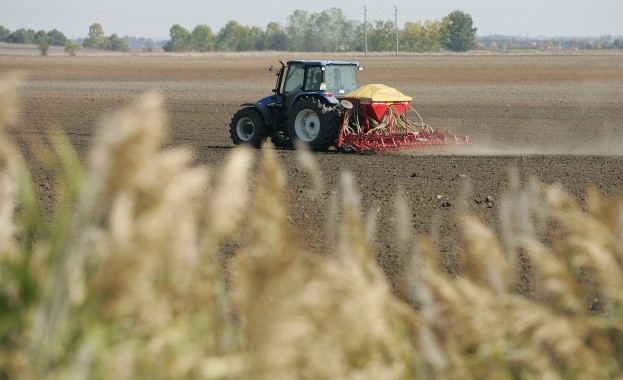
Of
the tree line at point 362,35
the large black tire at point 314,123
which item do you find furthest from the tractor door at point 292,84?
the tree line at point 362,35

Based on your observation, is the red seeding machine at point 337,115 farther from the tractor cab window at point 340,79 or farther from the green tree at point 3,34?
the green tree at point 3,34

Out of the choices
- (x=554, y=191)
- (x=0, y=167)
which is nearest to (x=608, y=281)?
(x=554, y=191)

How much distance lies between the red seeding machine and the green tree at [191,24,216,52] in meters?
177

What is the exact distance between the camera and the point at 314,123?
53.9 feet

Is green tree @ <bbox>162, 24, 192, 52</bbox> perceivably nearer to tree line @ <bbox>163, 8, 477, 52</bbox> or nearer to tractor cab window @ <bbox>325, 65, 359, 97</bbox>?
tree line @ <bbox>163, 8, 477, 52</bbox>

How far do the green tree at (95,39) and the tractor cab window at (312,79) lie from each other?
170 metres

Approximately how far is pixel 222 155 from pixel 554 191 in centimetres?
1346

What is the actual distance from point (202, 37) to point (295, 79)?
180 meters

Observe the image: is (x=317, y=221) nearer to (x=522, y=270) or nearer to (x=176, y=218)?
(x=522, y=270)

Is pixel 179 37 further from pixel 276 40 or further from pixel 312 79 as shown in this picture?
pixel 312 79

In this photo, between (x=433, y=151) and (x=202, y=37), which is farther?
(x=202, y=37)

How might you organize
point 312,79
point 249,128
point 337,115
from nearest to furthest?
1. point 337,115
2. point 312,79
3. point 249,128

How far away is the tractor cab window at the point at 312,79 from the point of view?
16.7 m

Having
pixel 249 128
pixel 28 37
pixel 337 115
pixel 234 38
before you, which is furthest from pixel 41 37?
pixel 337 115
